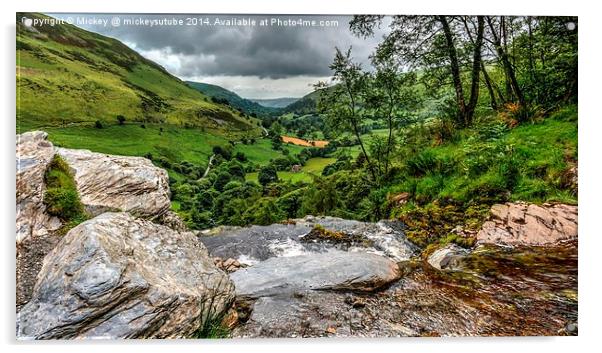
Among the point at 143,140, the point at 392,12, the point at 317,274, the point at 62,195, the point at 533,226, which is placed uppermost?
the point at 392,12

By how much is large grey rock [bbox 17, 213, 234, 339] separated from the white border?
26 centimetres

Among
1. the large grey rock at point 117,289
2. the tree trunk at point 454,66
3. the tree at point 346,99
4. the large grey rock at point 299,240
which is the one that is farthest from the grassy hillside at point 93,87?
the tree trunk at point 454,66

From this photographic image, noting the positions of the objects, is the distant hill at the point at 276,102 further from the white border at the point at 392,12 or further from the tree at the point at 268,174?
the white border at the point at 392,12

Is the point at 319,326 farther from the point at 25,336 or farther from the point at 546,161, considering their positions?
the point at 546,161

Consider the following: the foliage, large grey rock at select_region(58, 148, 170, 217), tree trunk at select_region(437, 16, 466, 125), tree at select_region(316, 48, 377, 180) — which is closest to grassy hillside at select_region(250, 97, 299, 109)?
tree at select_region(316, 48, 377, 180)

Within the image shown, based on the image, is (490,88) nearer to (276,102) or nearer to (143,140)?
(276,102)

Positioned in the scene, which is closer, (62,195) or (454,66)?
(62,195)

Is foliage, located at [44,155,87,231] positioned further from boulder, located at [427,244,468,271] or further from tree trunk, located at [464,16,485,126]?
tree trunk, located at [464,16,485,126]

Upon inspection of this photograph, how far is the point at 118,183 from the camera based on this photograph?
4.61m

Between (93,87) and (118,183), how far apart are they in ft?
3.87

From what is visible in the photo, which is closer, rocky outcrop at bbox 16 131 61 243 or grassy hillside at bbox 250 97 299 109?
rocky outcrop at bbox 16 131 61 243

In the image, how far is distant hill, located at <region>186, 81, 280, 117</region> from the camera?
5062mm

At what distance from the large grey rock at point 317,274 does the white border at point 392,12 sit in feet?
1.76

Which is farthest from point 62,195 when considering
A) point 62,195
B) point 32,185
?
point 32,185
